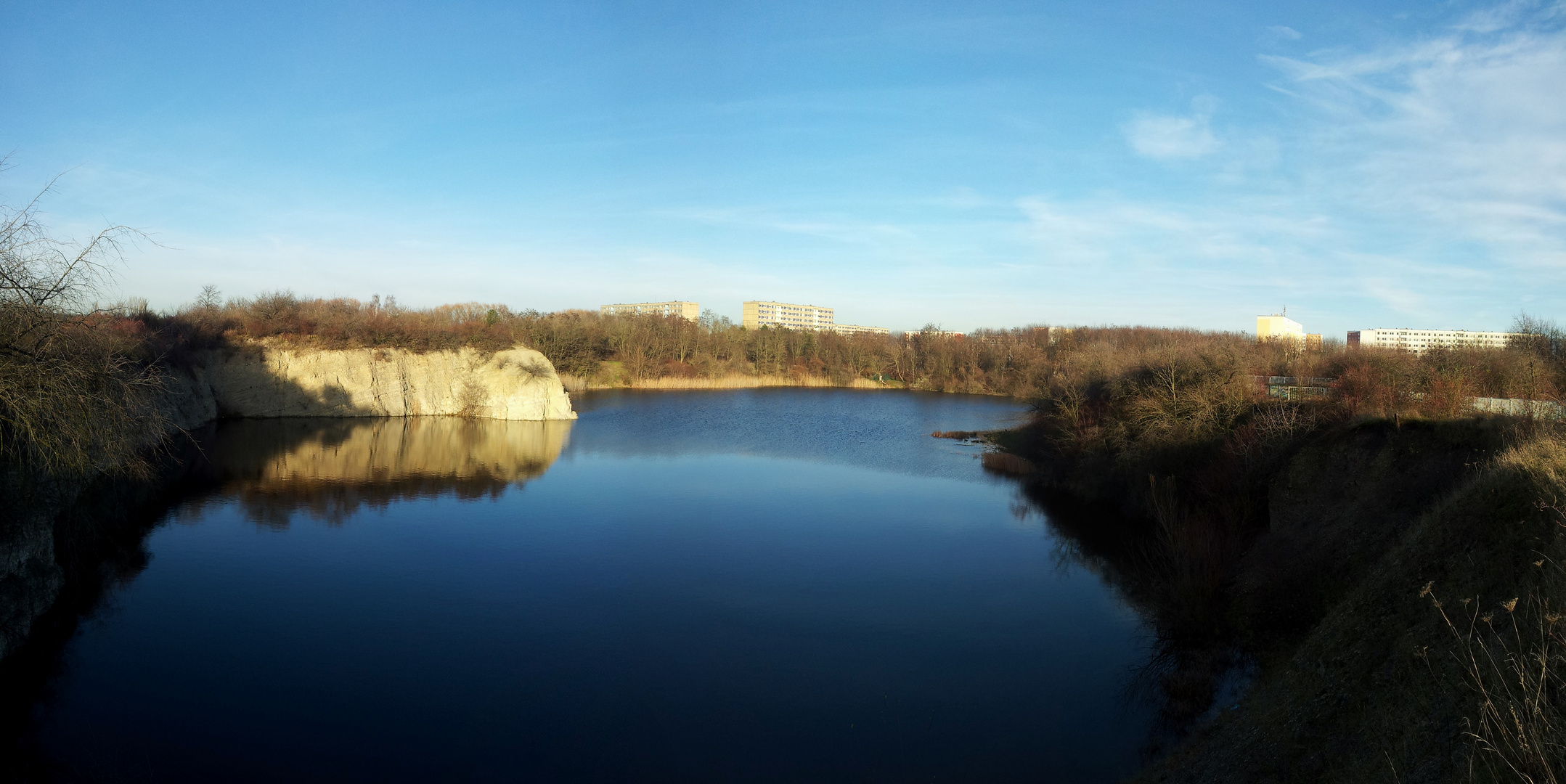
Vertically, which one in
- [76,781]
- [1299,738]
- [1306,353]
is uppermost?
[1306,353]

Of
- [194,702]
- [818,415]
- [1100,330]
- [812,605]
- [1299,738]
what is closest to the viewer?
[1299,738]

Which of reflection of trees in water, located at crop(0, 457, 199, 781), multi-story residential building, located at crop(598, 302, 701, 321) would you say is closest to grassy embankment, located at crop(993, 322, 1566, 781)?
reflection of trees in water, located at crop(0, 457, 199, 781)

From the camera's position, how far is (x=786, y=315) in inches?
6560

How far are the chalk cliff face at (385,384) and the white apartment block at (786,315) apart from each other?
111457 mm

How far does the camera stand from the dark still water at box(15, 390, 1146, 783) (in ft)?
30.8

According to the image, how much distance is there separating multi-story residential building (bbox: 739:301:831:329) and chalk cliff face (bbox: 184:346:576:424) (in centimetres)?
11162

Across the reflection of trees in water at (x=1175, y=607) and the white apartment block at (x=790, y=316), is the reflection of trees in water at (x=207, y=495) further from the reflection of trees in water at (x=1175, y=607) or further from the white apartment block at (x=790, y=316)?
the white apartment block at (x=790, y=316)

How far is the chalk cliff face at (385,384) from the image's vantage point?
139ft

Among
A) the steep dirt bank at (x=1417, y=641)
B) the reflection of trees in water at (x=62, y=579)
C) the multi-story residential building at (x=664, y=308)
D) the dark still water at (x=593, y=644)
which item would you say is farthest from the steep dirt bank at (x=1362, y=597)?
the multi-story residential building at (x=664, y=308)

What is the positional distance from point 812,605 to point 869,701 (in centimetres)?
399

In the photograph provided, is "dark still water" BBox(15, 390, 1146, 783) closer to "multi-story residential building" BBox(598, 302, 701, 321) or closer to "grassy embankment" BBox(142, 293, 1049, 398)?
"grassy embankment" BBox(142, 293, 1049, 398)

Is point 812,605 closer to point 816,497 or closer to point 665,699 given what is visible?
point 665,699

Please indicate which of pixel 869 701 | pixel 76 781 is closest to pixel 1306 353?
pixel 869 701

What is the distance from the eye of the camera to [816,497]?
25.0 meters
